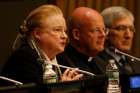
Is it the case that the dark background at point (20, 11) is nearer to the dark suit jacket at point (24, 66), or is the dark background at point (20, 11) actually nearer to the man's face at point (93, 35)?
the man's face at point (93, 35)

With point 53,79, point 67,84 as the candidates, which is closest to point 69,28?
point 53,79

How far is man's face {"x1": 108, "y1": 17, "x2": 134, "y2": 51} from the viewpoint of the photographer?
10.5 ft

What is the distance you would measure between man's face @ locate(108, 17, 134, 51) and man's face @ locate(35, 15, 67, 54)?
74cm

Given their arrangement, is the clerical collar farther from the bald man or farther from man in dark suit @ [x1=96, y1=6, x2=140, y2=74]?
the bald man

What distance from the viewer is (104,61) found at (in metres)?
2.99

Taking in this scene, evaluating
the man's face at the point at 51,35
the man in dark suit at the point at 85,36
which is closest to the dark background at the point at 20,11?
the man in dark suit at the point at 85,36

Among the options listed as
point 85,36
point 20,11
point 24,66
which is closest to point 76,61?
point 85,36

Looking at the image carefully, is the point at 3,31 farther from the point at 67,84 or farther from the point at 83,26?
the point at 67,84

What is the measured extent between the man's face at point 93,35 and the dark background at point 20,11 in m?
1.20

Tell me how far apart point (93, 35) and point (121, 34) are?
391 mm

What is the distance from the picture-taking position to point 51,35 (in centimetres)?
254

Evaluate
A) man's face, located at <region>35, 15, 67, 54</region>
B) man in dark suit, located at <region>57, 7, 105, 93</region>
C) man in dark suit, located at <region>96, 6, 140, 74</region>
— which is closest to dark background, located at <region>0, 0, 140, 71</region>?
man in dark suit, located at <region>96, 6, 140, 74</region>

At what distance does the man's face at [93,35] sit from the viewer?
9.48 ft

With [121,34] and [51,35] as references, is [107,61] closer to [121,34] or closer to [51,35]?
[121,34]
